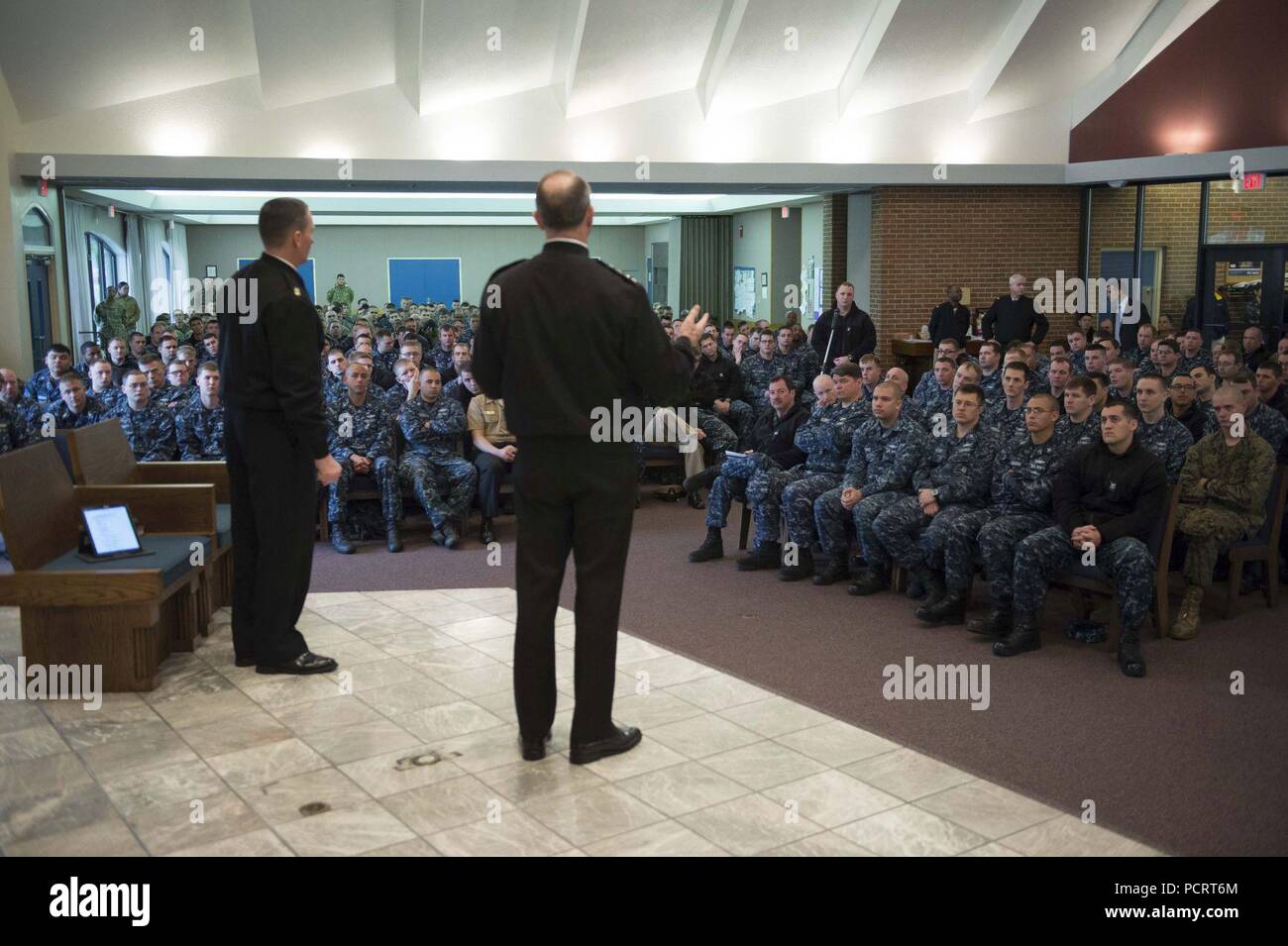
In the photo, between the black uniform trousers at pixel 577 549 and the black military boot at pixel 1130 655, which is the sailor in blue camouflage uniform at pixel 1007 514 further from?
the black uniform trousers at pixel 577 549

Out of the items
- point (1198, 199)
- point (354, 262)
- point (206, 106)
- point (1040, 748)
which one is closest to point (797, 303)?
point (1198, 199)

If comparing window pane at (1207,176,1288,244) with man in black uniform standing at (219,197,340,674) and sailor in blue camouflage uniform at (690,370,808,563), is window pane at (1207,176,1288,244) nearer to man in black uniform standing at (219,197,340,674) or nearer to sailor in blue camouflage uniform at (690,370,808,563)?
sailor in blue camouflage uniform at (690,370,808,563)

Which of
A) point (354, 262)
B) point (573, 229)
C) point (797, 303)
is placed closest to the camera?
point (573, 229)

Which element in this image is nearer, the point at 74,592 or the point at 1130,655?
the point at 74,592

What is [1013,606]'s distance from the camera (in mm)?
5359

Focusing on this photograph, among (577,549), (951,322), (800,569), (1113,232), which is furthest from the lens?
(1113,232)

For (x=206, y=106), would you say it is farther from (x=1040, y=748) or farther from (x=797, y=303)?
(x=1040, y=748)

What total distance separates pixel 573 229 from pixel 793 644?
252cm

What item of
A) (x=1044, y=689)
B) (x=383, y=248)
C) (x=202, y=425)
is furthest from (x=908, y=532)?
(x=383, y=248)

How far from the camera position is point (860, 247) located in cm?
1473

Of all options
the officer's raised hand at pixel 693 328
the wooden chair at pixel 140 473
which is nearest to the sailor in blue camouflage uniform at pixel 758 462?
the wooden chair at pixel 140 473

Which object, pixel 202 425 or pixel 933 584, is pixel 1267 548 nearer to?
pixel 933 584

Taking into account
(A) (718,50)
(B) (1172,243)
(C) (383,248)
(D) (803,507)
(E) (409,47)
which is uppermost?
(A) (718,50)

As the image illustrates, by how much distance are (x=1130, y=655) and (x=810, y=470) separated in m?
2.44
